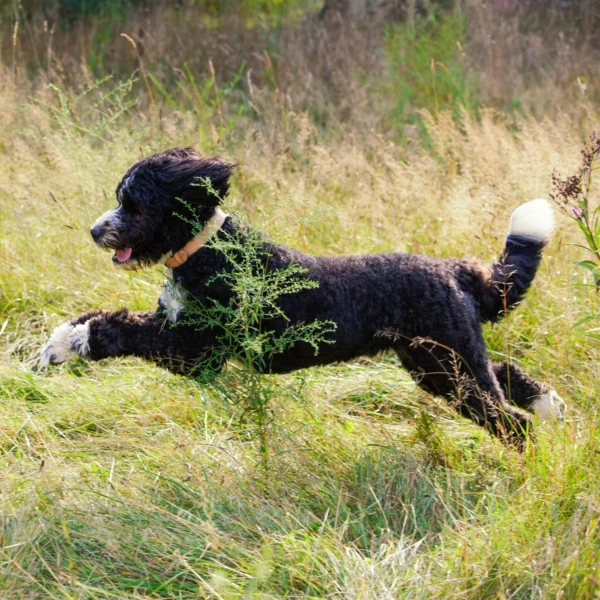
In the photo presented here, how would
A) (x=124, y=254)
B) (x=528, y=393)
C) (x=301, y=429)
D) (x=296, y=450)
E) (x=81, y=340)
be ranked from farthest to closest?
1. (x=528, y=393)
2. (x=124, y=254)
3. (x=81, y=340)
4. (x=301, y=429)
5. (x=296, y=450)

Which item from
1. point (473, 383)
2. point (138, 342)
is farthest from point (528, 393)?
point (138, 342)

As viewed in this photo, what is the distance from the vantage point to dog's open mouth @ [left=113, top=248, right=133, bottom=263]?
369 centimetres

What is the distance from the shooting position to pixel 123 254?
12.1ft

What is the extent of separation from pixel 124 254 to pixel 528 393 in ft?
6.35

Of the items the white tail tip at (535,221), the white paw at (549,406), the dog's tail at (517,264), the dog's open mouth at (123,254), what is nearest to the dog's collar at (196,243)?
the dog's open mouth at (123,254)

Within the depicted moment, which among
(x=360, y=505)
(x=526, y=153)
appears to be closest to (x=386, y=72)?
(x=526, y=153)

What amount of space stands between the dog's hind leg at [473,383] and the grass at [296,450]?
0.12m

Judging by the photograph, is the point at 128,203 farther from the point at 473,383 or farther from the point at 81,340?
the point at 473,383

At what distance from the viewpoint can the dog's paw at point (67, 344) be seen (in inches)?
142

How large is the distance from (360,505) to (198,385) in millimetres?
919

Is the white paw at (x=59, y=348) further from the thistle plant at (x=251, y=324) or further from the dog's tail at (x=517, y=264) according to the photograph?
the dog's tail at (x=517, y=264)

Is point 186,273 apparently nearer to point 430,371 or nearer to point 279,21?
point 430,371

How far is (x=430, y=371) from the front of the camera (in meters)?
3.61

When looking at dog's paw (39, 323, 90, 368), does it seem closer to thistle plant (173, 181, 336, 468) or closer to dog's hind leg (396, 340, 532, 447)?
thistle plant (173, 181, 336, 468)
